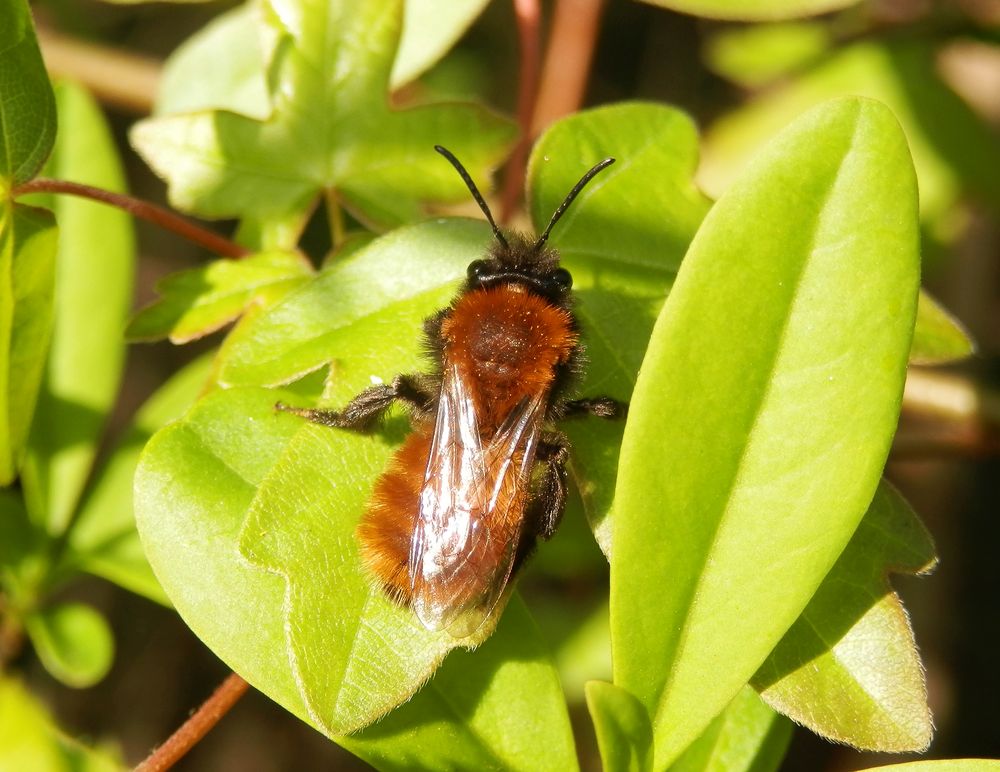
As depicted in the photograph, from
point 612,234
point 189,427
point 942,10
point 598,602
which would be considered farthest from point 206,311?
point 942,10

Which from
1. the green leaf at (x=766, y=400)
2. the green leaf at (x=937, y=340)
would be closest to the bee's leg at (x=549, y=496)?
the green leaf at (x=766, y=400)

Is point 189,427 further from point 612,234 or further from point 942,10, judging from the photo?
point 942,10

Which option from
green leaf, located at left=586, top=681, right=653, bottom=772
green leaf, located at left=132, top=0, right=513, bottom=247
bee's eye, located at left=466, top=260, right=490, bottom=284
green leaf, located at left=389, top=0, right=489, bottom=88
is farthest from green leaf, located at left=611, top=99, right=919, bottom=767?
green leaf, located at left=389, top=0, right=489, bottom=88

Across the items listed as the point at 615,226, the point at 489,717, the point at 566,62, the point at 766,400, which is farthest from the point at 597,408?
the point at 566,62

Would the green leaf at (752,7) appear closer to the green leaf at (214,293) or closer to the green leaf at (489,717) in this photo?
the green leaf at (214,293)

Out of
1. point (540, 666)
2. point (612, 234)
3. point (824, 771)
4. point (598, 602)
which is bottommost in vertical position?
point (824, 771)

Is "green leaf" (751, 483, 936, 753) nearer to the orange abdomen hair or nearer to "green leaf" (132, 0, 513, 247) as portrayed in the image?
the orange abdomen hair
